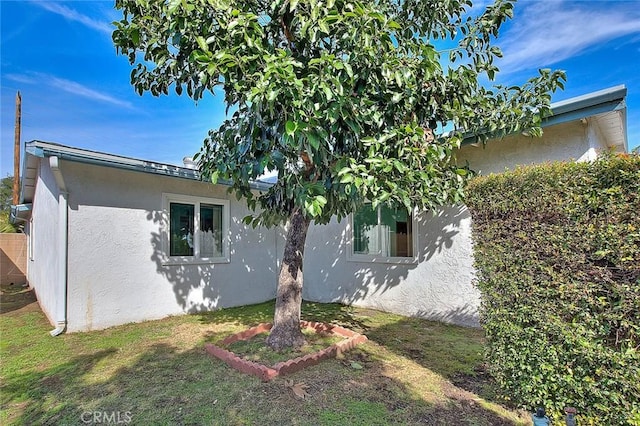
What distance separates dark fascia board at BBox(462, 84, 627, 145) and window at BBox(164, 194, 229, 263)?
23.9 ft

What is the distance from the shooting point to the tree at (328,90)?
139 inches

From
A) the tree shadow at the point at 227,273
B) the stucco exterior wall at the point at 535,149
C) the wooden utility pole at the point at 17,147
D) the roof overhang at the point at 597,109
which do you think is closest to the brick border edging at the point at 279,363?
the tree shadow at the point at 227,273

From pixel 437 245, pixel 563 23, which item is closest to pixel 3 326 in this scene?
pixel 437 245

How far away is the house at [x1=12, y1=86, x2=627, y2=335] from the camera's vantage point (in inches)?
235

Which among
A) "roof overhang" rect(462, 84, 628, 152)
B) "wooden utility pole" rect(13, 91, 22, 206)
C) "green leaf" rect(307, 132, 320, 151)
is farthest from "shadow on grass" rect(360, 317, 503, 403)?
"wooden utility pole" rect(13, 91, 22, 206)

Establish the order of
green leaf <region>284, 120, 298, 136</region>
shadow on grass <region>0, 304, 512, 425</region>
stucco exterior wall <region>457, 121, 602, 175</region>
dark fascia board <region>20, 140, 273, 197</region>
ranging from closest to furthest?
green leaf <region>284, 120, 298, 136</region> < shadow on grass <region>0, 304, 512, 425</region> < stucco exterior wall <region>457, 121, 602, 175</region> < dark fascia board <region>20, 140, 273, 197</region>

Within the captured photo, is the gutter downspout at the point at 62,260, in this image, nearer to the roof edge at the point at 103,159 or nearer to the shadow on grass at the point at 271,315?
the roof edge at the point at 103,159

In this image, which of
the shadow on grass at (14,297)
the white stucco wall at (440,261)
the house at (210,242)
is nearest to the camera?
the white stucco wall at (440,261)

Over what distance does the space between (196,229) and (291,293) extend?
12.3 ft

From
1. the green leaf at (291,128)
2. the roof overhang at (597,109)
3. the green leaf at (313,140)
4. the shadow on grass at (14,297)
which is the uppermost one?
the roof overhang at (597,109)

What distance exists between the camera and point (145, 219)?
7.16 metres

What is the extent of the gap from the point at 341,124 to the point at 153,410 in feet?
13.1

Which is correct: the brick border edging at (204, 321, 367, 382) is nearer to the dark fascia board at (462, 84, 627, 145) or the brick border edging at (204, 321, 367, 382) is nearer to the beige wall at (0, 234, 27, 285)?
the dark fascia board at (462, 84, 627, 145)

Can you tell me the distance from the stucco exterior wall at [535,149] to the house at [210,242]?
18 millimetres
